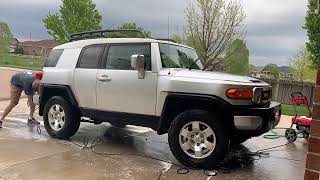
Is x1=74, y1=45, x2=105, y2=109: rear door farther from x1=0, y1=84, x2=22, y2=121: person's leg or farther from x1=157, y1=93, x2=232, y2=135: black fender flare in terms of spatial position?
x1=0, y1=84, x2=22, y2=121: person's leg

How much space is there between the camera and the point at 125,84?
719 cm

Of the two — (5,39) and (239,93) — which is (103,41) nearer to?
(239,93)

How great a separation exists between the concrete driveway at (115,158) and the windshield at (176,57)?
150 cm

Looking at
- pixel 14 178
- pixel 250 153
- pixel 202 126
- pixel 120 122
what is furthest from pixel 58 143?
pixel 250 153

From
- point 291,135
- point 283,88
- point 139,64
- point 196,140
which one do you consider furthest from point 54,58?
point 283,88

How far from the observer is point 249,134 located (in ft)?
20.5

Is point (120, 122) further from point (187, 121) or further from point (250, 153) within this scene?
point (250, 153)

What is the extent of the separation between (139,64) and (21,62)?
3132 cm

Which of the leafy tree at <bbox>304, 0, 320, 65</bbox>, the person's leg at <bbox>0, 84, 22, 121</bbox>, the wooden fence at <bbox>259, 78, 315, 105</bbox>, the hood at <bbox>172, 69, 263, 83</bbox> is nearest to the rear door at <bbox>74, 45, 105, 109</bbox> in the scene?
the hood at <bbox>172, 69, 263, 83</bbox>

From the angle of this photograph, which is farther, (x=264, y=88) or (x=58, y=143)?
(x=58, y=143)

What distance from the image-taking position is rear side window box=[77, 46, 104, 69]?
7.80m

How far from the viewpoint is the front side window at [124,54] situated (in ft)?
23.8

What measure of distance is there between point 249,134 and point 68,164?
261cm

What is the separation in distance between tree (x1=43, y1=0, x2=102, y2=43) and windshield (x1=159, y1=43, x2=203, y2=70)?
18238 mm
